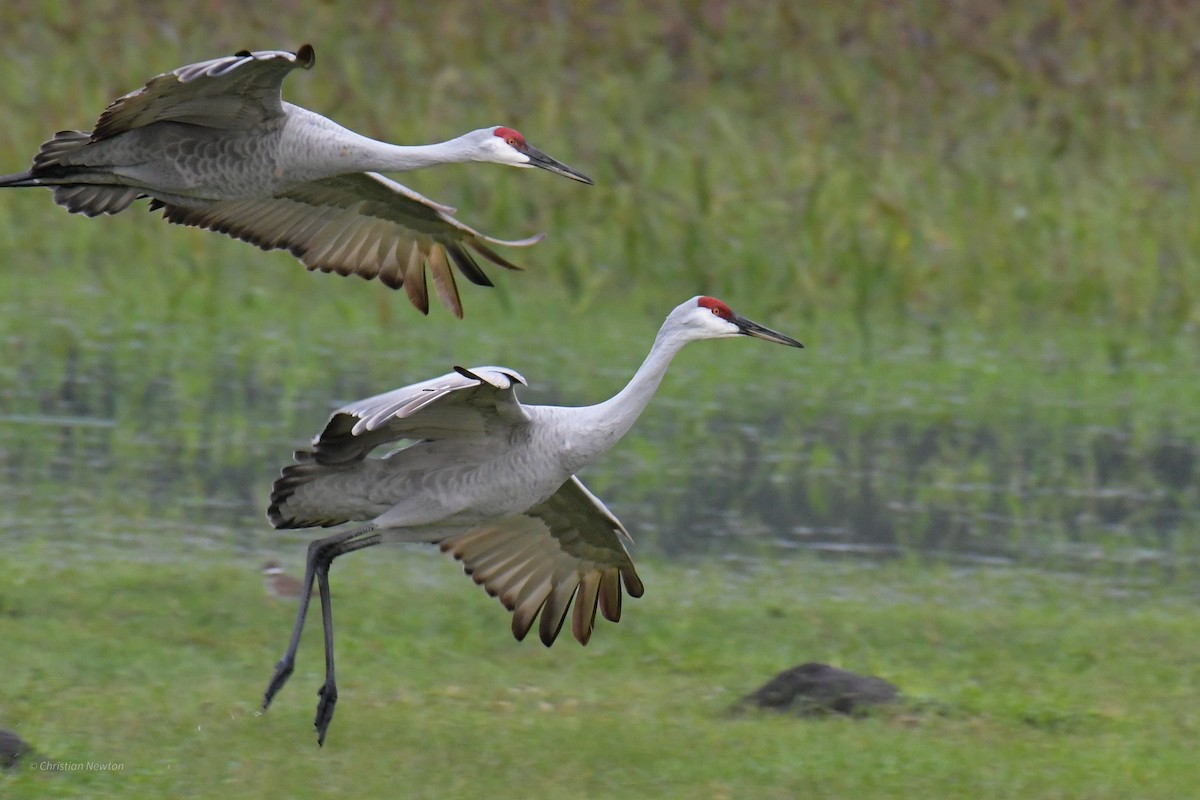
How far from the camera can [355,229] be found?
30.1ft

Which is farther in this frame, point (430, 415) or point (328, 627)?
point (328, 627)

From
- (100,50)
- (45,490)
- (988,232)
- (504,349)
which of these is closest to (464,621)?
(45,490)

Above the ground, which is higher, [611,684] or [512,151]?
[512,151]

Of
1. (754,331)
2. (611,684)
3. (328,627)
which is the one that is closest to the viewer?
(328,627)

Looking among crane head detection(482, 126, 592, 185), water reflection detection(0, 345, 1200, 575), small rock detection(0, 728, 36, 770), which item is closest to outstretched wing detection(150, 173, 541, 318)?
crane head detection(482, 126, 592, 185)

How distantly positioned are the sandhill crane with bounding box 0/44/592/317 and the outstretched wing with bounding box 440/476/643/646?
77 centimetres

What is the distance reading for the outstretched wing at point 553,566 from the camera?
847 centimetres

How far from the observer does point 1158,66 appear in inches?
771

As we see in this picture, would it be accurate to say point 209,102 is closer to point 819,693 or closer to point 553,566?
point 553,566

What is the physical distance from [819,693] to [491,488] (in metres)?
1.44

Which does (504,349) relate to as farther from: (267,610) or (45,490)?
(267,610)

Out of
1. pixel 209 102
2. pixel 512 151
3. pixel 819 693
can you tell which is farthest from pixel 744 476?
pixel 209 102

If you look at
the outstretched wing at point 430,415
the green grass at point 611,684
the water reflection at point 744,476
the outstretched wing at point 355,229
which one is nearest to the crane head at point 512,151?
the outstretched wing at point 355,229

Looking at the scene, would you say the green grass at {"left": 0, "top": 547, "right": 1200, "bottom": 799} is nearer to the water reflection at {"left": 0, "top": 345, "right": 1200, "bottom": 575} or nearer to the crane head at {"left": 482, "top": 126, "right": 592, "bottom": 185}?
the water reflection at {"left": 0, "top": 345, "right": 1200, "bottom": 575}
